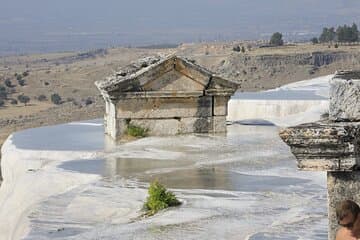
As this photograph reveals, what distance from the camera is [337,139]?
240 inches

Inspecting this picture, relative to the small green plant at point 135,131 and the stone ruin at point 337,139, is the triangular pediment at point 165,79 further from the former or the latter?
the stone ruin at point 337,139

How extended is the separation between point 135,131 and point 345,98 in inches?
426

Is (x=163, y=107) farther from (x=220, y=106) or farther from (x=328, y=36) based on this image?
(x=328, y=36)

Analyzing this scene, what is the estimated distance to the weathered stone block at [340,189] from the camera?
6289mm

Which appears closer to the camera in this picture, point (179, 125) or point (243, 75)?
point (179, 125)

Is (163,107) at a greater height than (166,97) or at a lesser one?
lesser

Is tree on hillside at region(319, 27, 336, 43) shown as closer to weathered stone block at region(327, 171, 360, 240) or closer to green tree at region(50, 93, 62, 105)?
green tree at region(50, 93, 62, 105)

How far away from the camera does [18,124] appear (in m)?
57.1

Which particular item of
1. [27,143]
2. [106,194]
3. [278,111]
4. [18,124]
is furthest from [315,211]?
[18,124]

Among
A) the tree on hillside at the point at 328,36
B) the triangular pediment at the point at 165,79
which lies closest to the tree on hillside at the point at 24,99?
the tree on hillside at the point at 328,36

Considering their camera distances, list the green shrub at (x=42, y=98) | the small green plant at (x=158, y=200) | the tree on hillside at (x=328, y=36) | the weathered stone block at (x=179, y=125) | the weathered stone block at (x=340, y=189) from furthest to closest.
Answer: the tree on hillside at (x=328, y=36), the green shrub at (x=42, y=98), the weathered stone block at (x=179, y=125), the small green plant at (x=158, y=200), the weathered stone block at (x=340, y=189)

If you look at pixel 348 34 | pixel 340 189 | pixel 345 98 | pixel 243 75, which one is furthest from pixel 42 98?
pixel 345 98

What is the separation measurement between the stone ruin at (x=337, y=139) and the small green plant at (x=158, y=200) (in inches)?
180

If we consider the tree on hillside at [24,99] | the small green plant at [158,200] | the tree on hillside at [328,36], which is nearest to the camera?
the small green plant at [158,200]
